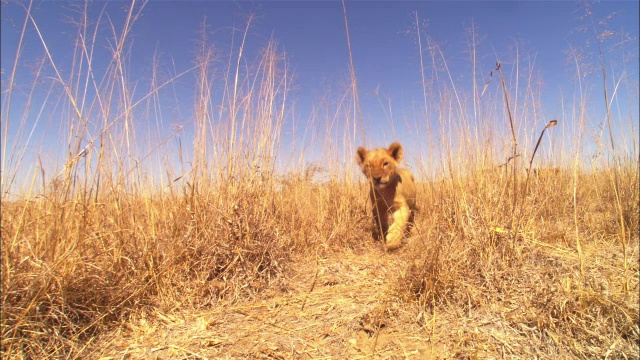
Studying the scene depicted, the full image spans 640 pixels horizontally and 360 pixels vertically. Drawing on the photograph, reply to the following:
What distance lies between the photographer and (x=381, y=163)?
3984 mm

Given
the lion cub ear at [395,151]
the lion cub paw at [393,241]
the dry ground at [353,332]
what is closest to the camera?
the dry ground at [353,332]

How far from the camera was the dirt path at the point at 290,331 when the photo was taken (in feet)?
5.30

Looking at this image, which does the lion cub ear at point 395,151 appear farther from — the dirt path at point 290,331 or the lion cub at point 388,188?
the dirt path at point 290,331

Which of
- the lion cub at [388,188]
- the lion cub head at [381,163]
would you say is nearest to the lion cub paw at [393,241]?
the lion cub at [388,188]

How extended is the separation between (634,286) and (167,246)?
3.21 meters

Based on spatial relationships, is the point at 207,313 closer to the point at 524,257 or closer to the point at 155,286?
the point at 155,286

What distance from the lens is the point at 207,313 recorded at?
2025 mm

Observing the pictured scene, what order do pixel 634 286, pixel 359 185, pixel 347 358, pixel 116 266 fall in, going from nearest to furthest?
1. pixel 347 358
2. pixel 634 286
3. pixel 116 266
4. pixel 359 185

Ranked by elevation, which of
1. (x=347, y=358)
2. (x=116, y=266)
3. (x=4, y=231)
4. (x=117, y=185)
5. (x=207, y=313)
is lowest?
(x=347, y=358)

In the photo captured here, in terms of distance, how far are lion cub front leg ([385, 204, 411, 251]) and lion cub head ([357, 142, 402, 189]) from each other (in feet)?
1.53

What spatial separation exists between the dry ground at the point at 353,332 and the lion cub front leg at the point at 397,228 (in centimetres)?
139

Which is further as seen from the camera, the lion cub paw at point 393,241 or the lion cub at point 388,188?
the lion cub at point 388,188

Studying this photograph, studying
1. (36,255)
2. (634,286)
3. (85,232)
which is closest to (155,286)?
(85,232)

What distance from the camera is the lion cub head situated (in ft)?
12.7
